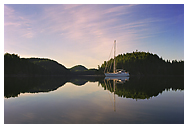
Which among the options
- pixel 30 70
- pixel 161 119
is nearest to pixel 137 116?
pixel 161 119

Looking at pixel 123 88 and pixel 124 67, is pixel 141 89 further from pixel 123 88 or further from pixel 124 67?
pixel 124 67

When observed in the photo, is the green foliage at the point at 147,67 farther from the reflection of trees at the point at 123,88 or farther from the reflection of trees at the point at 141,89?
the reflection of trees at the point at 141,89

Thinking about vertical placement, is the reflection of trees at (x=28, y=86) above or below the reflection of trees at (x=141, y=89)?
below

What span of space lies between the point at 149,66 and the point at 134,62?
58.0 feet

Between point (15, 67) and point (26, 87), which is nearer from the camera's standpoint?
point (26, 87)

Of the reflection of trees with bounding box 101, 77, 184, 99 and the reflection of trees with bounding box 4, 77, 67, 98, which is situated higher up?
the reflection of trees with bounding box 101, 77, 184, 99

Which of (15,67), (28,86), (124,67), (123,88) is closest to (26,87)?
(28,86)

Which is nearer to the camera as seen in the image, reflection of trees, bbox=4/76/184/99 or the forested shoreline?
reflection of trees, bbox=4/76/184/99

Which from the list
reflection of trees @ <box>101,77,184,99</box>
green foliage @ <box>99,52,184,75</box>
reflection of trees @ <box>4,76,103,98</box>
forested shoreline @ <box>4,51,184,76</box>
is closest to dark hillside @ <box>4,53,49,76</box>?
forested shoreline @ <box>4,51,184,76</box>

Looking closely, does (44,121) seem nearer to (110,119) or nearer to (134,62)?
(110,119)

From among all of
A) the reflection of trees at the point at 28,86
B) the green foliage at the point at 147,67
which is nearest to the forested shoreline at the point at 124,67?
the green foliage at the point at 147,67

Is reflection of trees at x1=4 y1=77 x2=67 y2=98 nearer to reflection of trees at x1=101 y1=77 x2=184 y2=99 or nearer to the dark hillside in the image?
reflection of trees at x1=101 y1=77 x2=184 y2=99

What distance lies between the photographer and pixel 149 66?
168 meters

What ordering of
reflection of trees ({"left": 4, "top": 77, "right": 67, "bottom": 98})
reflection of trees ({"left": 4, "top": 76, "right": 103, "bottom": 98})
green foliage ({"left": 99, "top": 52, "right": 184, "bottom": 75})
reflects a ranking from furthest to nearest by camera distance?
1. green foliage ({"left": 99, "top": 52, "right": 184, "bottom": 75})
2. reflection of trees ({"left": 4, "top": 76, "right": 103, "bottom": 98})
3. reflection of trees ({"left": 4, "top": 77, "right": 67, "bottom": 98})
